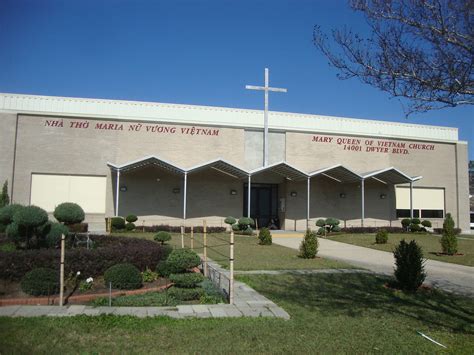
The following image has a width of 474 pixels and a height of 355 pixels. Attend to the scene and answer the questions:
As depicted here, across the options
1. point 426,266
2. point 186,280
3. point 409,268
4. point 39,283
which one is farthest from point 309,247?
point 39,283

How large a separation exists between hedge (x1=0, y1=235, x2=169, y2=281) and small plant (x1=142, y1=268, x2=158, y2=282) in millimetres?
159

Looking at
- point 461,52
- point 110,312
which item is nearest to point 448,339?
point 461,52

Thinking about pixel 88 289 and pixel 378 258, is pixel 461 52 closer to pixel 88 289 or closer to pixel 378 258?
pixel 88 289

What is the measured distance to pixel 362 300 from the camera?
9125 millimetres

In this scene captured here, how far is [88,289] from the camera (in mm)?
9008

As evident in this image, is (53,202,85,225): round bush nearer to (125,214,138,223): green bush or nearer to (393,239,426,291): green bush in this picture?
(393,239,426,291): green bush

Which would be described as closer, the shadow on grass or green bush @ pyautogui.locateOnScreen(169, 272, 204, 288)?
the shadow on grass

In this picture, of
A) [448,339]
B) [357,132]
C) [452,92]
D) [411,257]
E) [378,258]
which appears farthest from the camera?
[357,132]

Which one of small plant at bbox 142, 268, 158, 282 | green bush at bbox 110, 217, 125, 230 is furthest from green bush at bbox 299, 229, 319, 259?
green bush at bbox 110, 217, 125, 230

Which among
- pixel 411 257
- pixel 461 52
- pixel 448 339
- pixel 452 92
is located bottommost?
pixel 448 339

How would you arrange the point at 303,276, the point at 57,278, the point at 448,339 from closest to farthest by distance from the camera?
the point at 448,339 → the point at 57,278 → the point at 303,276

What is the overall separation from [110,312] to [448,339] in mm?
4990

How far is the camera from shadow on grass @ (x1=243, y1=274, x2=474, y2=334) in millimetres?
7922

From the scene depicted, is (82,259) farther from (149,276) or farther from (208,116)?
(208,116)
